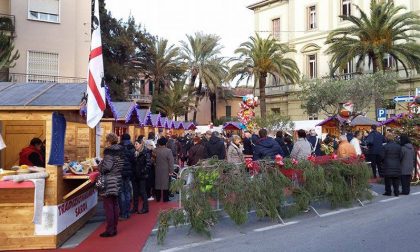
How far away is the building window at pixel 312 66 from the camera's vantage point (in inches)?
1609

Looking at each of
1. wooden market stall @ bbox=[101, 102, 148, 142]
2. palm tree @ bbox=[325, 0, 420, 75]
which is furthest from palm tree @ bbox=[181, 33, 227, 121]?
wooden market stall @ bbox=[101, 102, 148, 142]

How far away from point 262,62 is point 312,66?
9.29 meters

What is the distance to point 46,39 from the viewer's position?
25.7 metres

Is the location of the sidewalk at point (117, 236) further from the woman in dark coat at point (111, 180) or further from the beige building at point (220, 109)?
the beige building at point (220, 109)

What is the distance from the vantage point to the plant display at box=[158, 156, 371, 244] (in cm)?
748

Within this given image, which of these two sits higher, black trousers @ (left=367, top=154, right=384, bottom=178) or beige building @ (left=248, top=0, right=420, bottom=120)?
beige building @ (left=248, top=0, right=420, bottom=120)

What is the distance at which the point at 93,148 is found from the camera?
1077 cm

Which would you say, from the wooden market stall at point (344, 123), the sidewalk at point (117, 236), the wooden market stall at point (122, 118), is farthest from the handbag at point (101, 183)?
the wooden market stall at point (344, 123)

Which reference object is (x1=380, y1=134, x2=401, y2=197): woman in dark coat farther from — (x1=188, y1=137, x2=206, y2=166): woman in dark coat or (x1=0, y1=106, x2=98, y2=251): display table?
(x1=0, y1=106, x2=98, y2=251): display table

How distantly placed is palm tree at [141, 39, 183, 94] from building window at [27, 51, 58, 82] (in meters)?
16.3

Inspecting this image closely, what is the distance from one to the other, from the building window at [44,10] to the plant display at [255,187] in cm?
2122

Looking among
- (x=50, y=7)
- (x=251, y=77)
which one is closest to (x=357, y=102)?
(x=251, y=77)

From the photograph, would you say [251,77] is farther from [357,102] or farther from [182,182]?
[182,182]

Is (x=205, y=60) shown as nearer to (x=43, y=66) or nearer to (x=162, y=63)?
(x=162, y=63)
